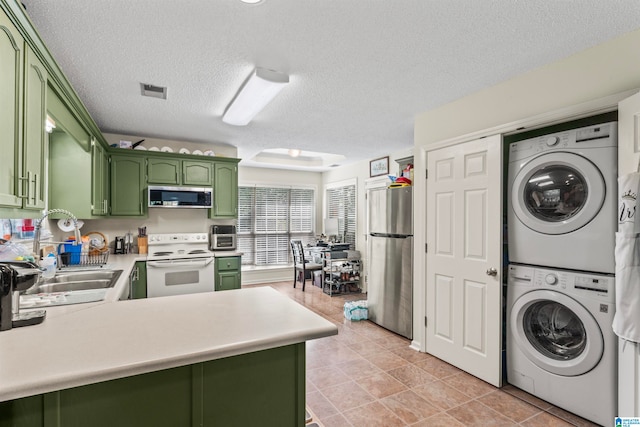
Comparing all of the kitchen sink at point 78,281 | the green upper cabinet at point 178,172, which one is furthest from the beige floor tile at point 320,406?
the green upper cabinet at point 178,172

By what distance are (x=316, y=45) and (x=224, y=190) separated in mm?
2930

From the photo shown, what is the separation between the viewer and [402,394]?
8.05 ft

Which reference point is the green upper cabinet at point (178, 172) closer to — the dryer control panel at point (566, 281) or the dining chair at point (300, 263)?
the dining chair at point (300, 263)

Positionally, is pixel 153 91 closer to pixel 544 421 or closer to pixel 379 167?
pixel 379 167

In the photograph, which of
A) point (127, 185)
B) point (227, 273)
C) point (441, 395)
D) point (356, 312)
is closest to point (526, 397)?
point (441, 395)

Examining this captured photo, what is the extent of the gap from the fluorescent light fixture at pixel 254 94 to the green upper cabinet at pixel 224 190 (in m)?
1.21

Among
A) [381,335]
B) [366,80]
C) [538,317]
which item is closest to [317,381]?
[381,335]

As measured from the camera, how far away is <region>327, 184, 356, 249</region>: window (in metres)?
6.24

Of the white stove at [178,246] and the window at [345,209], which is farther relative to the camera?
the window at [345,209]

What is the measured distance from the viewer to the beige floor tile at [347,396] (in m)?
2.34

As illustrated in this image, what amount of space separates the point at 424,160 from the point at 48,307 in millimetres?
3050

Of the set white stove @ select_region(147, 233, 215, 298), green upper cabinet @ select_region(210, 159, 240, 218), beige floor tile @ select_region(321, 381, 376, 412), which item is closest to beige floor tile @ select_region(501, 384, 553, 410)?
beige floor tile @ select_region(321, 381, 376, 412)

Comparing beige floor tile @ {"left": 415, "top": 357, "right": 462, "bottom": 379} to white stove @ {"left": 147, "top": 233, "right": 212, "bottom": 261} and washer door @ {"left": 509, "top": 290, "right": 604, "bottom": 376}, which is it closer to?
washer door @ {"left": 509, "top": 290, "right": 604, "bottom": 376}

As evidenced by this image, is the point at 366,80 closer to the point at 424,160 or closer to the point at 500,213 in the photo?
the point at 424,160
